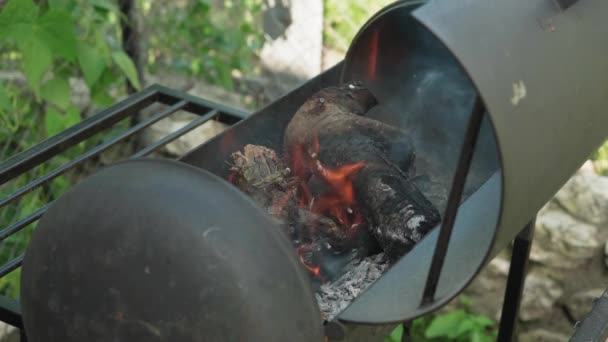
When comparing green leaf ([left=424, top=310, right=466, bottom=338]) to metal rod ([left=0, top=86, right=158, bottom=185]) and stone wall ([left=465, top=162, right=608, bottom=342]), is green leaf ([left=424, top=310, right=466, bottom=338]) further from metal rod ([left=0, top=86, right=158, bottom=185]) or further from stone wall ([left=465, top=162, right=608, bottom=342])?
metal rod ([left=0, top=86, right=158, bottom=185])

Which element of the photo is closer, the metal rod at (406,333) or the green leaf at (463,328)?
the metal rod at (406,333)

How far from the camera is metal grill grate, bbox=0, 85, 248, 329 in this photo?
63.9 inches

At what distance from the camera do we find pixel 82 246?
1258mm

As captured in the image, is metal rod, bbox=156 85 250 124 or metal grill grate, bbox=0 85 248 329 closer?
metal grill grate, bbox=0 85 248 329

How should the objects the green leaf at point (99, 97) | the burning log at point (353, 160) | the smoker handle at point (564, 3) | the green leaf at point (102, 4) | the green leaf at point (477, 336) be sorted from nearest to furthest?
the smoker handle at point (564, 3), the burning log at point (353, 160), the green leaf at point (102, 4), the green leaf at point (99, 97), the green leaf at point (477, 336)

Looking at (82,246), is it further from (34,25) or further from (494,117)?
(34,25)

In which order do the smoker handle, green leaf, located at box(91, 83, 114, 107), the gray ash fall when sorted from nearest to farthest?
the smoker handle
the gray ash
green leaf, located at box(91, 83, 114, 107)

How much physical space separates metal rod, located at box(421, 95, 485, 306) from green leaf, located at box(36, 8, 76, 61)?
1.17m

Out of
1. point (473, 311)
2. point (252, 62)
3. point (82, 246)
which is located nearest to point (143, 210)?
point (82, 246)

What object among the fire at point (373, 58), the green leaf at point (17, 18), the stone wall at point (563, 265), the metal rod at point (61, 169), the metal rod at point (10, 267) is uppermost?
the green leaf at point (17, 18)

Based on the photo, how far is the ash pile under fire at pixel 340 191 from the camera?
163 centimetres

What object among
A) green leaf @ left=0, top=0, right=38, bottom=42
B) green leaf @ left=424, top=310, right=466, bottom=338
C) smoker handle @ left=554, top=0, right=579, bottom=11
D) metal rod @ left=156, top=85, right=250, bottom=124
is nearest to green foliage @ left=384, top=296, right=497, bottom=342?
green leaf @ left=424, top=310, right=466, bottom=338

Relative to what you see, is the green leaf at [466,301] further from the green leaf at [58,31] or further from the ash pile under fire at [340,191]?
the green leaf at [58,31]

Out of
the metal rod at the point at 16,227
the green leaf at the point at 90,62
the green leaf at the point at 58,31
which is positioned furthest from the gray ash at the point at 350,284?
the green leaf at the point at 90,62
